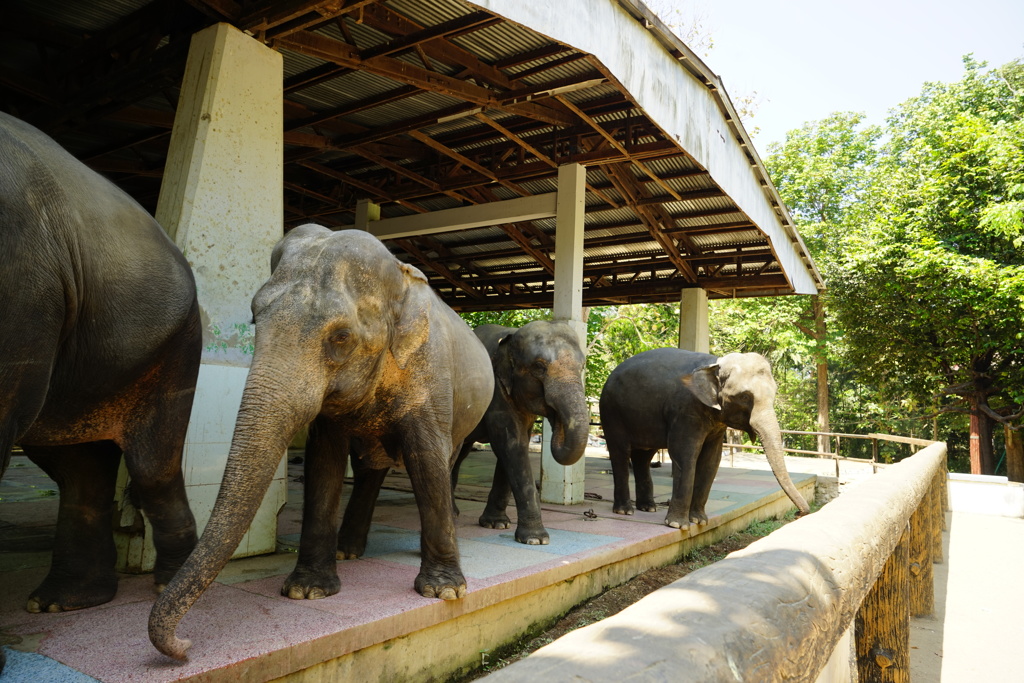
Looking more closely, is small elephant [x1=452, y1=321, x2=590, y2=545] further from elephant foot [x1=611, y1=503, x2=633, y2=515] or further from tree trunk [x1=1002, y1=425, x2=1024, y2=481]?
tree trunk [x1=1002, y1=425, x2=1024, y2=481]

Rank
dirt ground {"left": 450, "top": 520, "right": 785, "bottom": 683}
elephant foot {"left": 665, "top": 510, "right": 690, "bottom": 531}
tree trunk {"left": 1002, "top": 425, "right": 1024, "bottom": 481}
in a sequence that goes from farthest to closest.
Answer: tree trunk {"left": 1002, "top": 425, "right": 1024, "bottom": 481} → elephant foot {"left": 665, "top": 510, "right": 690, "bottom": 531} → dirt ground {"left": 450, "top": 520, "right": 785, "bottom": 683}

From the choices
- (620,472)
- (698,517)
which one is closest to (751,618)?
(698,517)

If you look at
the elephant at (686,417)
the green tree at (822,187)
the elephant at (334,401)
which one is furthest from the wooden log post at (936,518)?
the green tree at (822,187)

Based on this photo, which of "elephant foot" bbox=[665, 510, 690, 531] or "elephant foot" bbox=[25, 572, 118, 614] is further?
"elephant foot" bbox=[665, 510, 690, 531]

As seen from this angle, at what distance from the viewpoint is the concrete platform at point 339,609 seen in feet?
8.80

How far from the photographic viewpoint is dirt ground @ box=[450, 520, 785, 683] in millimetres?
4270

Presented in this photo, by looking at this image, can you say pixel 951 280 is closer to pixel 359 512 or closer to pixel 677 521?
pixel 677 521

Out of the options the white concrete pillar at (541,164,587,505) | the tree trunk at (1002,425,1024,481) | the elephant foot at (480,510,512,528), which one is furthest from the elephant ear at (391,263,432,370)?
the tree trunk at (1002,425,1024,481)

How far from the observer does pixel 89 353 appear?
9.57ft

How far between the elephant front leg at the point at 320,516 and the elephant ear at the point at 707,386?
4.13 m

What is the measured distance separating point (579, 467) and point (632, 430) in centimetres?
89

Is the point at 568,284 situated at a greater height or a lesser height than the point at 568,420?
greater

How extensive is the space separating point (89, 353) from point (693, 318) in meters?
12.1

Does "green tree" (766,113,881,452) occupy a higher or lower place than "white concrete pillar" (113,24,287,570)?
higher
